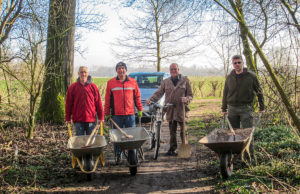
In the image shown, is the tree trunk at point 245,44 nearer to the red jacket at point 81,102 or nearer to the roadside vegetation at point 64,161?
the roadside vegetation at point 64,161

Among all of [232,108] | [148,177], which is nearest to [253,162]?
[232,108]

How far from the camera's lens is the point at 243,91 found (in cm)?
542

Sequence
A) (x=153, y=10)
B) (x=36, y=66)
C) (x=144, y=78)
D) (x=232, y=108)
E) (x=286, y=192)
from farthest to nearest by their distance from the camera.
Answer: (x=153, y=10) < (x=144, y=78) < (x=36, y=66) < (x=232, y=108) < (x=286, y=192)

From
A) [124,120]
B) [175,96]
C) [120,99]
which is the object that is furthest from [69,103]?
[175,96]

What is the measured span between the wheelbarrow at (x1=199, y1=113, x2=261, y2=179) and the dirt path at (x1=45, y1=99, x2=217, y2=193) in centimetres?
41

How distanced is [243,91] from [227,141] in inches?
56.3

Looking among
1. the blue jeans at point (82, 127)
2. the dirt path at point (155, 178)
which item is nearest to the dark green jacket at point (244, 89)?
the dirt path at point (155, 178)

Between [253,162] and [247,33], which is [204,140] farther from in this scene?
[247,33]

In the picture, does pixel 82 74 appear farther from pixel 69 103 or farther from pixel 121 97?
pixel 121 97

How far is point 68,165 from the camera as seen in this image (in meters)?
5.85

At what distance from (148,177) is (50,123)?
212 inches

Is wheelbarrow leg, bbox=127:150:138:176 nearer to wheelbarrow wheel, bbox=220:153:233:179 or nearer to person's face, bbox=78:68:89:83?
wheelbarrow wheel, bbox=220:153:233:179

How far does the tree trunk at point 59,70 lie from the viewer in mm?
9250

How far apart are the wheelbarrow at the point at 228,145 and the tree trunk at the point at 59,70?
20.0 feet
